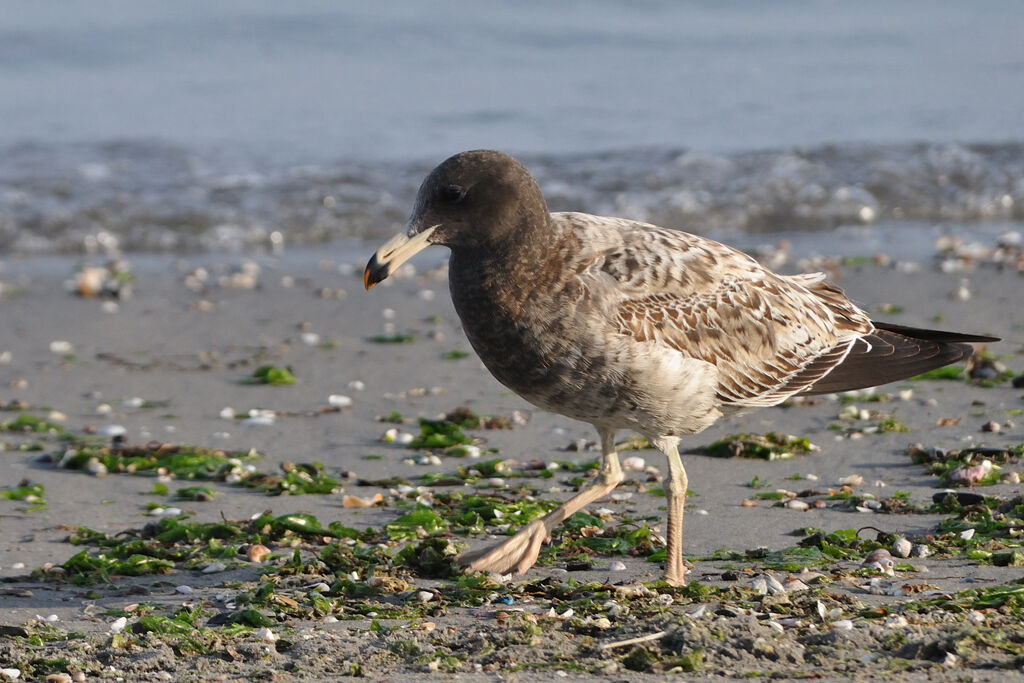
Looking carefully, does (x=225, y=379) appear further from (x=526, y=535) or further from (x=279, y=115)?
(x=279, y=115)

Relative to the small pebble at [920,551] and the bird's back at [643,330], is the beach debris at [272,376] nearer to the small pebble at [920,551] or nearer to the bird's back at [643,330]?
the bird's back at [643,330]

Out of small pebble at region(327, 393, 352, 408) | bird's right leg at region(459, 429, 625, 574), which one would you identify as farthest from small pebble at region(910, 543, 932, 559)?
small pebble at region(327, 393, 352, 408)

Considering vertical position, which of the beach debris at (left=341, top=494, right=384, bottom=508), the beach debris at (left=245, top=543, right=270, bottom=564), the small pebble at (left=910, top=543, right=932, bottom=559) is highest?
the small pebble at (left=910, top=543, right=932, bottom=559)

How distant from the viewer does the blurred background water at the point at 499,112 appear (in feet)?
42.3

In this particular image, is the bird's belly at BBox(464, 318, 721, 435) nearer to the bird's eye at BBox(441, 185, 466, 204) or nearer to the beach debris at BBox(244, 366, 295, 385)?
the bird's eye at BBox(441, 185, 466, 204)

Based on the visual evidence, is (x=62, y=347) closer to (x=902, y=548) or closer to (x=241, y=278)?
(x=241, y=278)

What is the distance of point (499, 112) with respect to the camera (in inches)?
701

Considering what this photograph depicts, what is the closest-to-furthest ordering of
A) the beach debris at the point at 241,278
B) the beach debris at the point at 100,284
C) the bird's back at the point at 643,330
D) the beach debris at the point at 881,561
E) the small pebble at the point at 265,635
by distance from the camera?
1. the small pebble at the point at 265,635
2. the beach debris at the point at 881,561
3. the bird's back at the point at 643,330
4. the beach debris at the point at 100,284
5. the beach debris at the point at 241,278

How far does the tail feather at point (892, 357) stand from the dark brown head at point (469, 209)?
1623 mm

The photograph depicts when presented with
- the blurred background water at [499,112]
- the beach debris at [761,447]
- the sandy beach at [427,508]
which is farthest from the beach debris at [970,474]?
the blurred background water at [499,112]

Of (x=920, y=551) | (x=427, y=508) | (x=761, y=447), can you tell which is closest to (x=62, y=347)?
(x=427, y=508)

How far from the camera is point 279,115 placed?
1767cm

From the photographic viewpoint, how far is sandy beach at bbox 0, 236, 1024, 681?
3.88m

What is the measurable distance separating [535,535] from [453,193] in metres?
1.34
